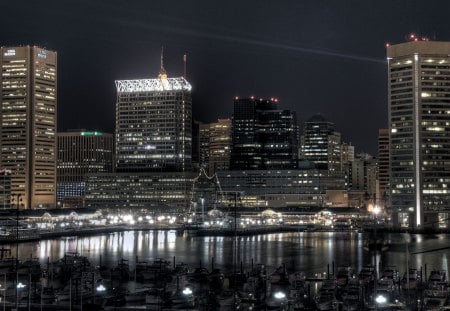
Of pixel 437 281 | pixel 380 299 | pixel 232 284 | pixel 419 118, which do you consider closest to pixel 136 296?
pixel 232 284

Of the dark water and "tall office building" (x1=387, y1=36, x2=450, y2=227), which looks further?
"tall office building" (x1=387, y1=36, x2=450, y2=227)

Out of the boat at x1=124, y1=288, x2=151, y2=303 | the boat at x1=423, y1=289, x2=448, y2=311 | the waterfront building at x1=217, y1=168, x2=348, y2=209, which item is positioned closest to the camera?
the boat at x1=423, y1=289, x2=448, y2=311

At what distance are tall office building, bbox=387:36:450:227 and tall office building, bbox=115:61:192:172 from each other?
57.0 meters

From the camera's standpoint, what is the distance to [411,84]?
127188 millimetres

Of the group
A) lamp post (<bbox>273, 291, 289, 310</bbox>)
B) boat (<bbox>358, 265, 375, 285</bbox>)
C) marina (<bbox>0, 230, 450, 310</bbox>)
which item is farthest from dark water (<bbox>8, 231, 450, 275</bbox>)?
lamp post (<bbox>273, 291, 289, 310</bbox>)

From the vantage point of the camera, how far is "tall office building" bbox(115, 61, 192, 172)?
170375 mm

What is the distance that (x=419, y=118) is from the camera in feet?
416

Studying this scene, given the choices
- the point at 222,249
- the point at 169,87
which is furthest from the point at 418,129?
the point at 169,87

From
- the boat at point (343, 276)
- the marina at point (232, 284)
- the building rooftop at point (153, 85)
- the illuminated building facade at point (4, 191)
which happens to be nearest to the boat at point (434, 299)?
the marina at point (232, 284)

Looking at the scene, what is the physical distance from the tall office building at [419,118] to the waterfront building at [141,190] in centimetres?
5045

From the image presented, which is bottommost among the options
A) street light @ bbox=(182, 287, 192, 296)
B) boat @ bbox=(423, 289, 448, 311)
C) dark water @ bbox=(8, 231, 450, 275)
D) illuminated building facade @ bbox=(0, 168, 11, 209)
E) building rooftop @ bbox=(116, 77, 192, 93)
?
dark water @ bbox=(8, 231, 450, 275)

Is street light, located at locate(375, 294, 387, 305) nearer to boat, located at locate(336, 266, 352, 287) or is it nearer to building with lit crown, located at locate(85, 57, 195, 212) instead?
boat, located at locate(336, 266, 352, 287)

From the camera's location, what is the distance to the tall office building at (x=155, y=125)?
6708 inches

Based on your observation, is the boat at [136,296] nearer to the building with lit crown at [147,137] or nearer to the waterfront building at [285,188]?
the building with lit crown at [147,137]
